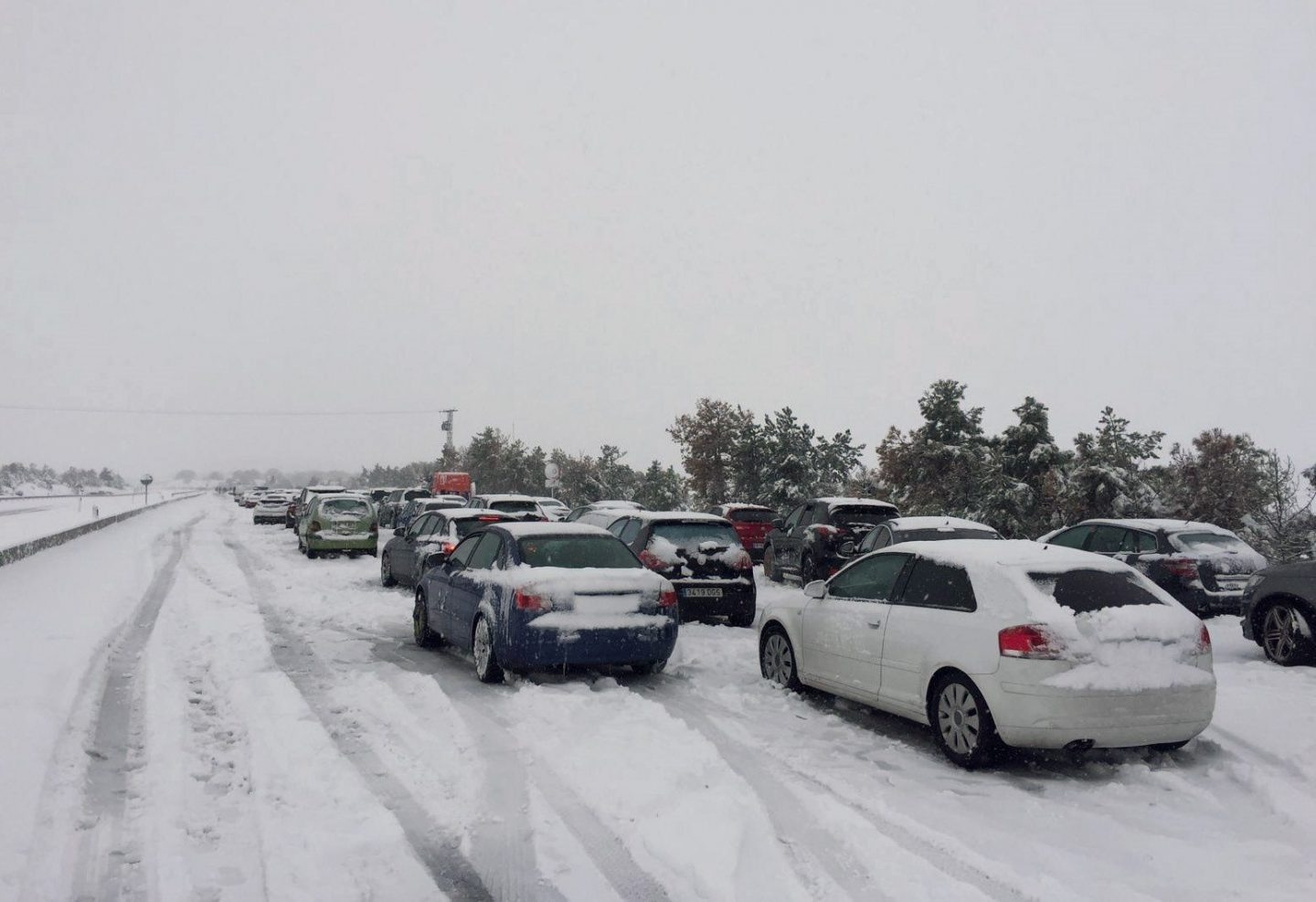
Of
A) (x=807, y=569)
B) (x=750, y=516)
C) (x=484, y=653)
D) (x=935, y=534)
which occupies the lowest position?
(x=484, y=653)

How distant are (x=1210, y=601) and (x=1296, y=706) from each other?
182 inches

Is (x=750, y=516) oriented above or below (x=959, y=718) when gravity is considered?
above

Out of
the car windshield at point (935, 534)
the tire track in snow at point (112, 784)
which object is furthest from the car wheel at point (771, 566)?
the tire track in snow at point (112, 784)

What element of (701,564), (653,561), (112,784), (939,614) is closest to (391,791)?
(112,784)

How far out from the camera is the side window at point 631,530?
12.7 meters

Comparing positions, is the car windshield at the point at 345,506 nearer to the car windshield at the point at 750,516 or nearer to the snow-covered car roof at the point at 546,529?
the car windshield at the point at 750,516

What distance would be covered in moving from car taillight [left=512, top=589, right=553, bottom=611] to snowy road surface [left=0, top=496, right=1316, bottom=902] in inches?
29.3

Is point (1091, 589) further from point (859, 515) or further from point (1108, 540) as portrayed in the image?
point (859, 515)

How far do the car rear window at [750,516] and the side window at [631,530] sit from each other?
931 cm

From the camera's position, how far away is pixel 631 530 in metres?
13.1

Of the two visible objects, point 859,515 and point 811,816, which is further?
point 859,515

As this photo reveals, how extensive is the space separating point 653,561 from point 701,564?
66 cm

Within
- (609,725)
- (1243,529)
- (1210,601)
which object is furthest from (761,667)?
(1243,529)

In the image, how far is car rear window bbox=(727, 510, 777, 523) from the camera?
22.4 m
